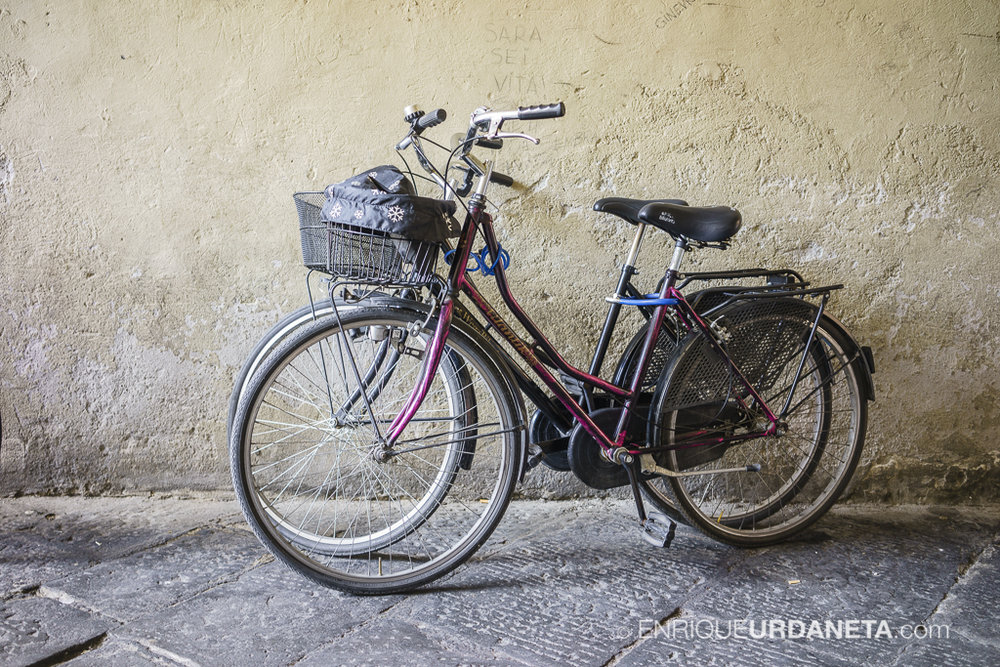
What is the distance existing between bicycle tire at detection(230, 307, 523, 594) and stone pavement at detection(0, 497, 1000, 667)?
5.2 inches

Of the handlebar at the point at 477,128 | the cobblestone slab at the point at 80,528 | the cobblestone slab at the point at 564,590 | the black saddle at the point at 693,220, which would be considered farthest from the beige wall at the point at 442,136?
the cobblestone slab at the point at 564,590

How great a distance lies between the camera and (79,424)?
311cm

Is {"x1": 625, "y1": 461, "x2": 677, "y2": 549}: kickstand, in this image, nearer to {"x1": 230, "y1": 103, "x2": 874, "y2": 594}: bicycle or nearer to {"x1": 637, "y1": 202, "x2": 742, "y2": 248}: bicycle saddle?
{"x1": 230, "y1": 103, "x2": 874, "y2": 594}: bicycle

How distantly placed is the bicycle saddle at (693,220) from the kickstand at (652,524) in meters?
0.79

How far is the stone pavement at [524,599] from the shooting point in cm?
209

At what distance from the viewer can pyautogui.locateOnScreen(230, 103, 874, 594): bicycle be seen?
2309 mm

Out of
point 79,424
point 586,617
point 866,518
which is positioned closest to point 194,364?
point 79,424

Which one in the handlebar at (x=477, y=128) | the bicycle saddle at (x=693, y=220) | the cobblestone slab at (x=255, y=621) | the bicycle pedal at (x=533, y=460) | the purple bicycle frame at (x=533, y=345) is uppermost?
the handlebar at (x=477, y=128)

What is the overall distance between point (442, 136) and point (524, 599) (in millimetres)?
1698

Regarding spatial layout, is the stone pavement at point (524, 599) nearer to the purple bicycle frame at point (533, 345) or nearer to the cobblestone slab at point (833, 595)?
the cobblestone slab at point (833, 595)

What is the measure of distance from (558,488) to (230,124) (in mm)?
1927

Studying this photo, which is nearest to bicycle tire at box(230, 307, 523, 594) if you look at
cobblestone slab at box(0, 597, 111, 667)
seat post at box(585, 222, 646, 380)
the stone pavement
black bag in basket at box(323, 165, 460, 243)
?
the stone pavement

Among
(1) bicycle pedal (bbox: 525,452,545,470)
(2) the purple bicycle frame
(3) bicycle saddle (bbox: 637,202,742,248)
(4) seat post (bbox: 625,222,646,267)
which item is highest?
(3) bicycle saddle (bbox: 637,202,742,248)

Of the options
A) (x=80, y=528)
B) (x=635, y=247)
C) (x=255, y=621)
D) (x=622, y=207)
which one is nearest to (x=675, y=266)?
(x=635, y=247)
